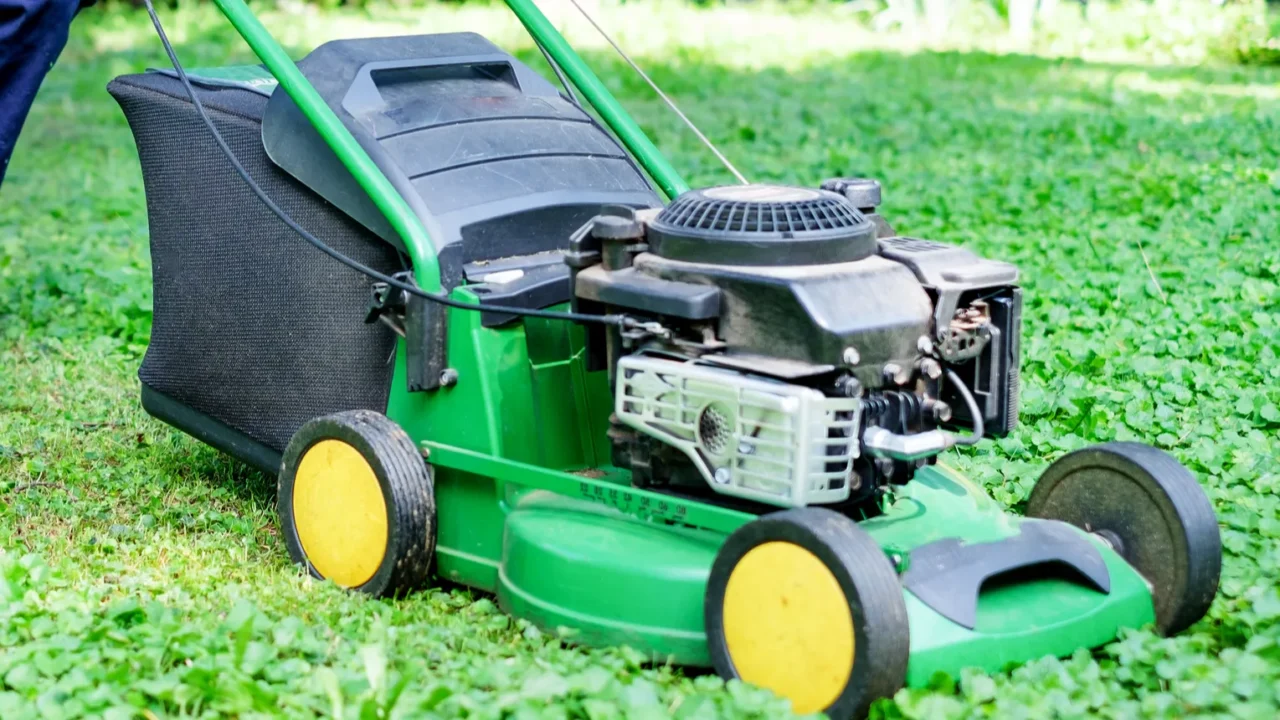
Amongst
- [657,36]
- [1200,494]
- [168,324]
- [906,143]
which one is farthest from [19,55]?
[657,36]

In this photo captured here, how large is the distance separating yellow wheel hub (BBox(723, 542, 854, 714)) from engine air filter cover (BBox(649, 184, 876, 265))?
0.46 meters

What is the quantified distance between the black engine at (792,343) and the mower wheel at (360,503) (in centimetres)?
40

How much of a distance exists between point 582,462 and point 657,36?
417 inches

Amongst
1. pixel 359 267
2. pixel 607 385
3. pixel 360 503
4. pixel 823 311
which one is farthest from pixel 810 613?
pixel 359 267

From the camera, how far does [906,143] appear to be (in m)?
8.10

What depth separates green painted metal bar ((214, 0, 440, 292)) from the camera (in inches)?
108

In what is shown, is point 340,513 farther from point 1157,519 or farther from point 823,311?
point 1157,519

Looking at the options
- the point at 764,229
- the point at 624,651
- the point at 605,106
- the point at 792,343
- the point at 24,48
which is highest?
the point at 24,48

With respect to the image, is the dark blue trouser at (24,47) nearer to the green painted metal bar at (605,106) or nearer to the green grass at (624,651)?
the green grass at (624,651)

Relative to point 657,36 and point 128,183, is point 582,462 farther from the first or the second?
point 657,36

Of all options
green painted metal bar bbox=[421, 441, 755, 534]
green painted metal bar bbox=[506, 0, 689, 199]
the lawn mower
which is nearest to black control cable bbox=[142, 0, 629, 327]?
the lawn mower

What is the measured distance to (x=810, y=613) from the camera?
219 cm

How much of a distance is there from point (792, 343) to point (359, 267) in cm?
88

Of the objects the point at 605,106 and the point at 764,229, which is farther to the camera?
the point at 605,106
